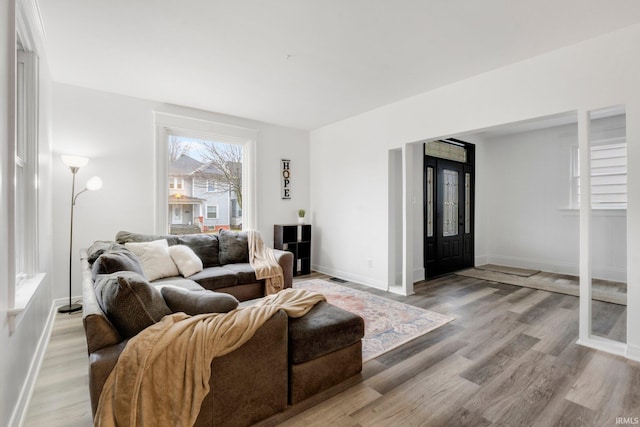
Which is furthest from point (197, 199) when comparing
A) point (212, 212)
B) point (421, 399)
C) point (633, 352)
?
point (633, 352)

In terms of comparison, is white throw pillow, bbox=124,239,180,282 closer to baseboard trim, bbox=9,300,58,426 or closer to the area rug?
baseboard trim, bbox=9,300,58,426

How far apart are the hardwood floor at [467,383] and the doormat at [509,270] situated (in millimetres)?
2181

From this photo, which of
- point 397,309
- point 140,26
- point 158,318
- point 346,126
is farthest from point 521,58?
point 158,318

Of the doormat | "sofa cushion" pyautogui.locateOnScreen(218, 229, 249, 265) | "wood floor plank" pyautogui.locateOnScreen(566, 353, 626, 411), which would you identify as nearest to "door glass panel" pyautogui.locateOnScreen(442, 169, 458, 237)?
the doormat

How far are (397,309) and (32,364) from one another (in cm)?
331

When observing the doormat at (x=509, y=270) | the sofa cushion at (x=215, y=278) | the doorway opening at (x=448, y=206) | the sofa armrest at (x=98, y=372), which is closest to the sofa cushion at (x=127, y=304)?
the sofa armrest at (x=98, y=372)

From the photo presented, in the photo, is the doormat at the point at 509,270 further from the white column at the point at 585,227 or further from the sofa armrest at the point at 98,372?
the sofa armrest at the point at 98,372

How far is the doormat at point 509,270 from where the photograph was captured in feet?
17.5

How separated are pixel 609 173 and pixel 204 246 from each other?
250 inches

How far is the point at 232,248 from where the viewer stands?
4.09m

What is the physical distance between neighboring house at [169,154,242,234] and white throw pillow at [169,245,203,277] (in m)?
1.09

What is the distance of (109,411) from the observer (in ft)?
4.22

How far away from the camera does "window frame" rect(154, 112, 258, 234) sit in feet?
13.8

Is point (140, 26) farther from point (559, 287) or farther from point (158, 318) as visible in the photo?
point (559, 287)
